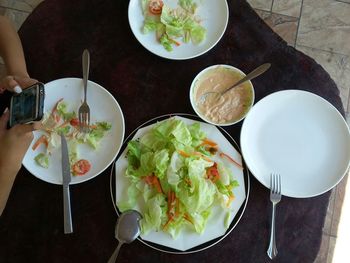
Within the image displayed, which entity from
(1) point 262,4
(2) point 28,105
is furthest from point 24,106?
(1) point 262,4

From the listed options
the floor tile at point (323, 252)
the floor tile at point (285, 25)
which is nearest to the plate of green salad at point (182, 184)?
the floor tile at point (323, 252)

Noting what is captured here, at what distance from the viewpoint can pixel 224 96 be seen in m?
1.39

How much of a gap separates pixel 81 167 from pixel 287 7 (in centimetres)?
148

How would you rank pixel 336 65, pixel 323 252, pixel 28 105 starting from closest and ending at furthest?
1. pixel 28 105
2. pixel 323 252
3. pixel 336 65

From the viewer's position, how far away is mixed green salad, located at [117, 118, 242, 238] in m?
1.25

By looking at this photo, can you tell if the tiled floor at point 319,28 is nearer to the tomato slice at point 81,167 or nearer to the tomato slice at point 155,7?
the tomato slice at point 155,7

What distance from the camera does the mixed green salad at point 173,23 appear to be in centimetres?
143

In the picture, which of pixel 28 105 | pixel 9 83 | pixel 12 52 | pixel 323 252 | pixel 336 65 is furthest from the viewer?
pixel 336 65

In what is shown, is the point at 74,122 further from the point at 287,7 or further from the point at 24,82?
the point at 287,7

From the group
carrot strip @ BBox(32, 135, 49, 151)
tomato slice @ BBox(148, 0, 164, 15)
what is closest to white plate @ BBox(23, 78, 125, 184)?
carrot strip @ BBox(32, 135, 49, 151)

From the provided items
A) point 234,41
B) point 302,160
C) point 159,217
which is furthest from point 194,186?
point 234,41

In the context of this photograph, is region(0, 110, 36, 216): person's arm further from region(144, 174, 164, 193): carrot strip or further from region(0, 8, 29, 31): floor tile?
region(0, 8, 29, 31): floor tile

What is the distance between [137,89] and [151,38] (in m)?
0.20

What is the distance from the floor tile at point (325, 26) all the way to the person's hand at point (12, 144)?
1.53m
